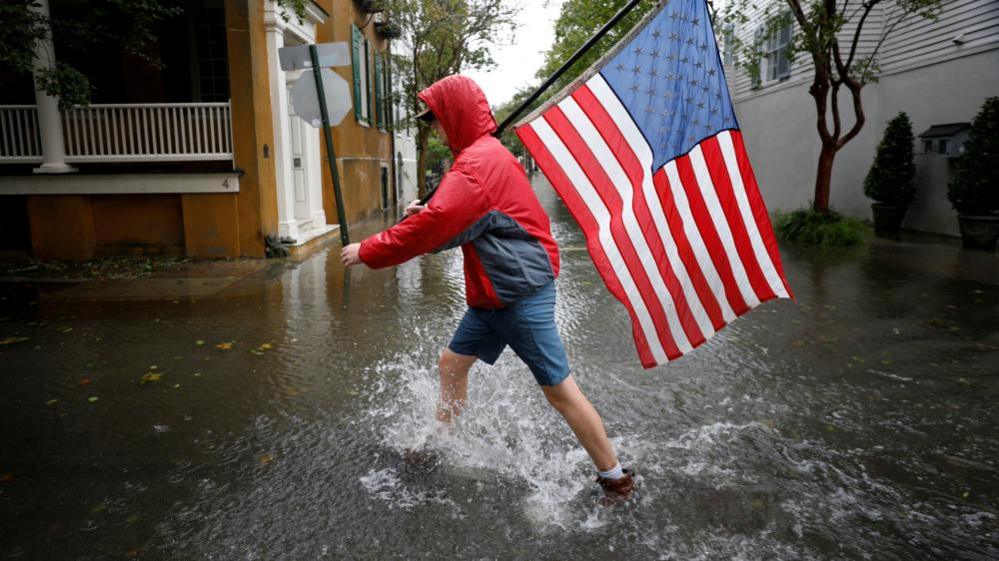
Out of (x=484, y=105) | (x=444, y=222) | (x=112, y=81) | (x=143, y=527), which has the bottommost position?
(x=143, y=527)

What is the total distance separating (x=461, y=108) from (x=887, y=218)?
45.6ft

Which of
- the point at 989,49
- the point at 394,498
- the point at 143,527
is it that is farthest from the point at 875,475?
the point at 989,49

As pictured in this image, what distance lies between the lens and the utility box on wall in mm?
12531

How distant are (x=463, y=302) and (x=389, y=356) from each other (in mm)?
Result: 2019

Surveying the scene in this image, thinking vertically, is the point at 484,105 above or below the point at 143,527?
above

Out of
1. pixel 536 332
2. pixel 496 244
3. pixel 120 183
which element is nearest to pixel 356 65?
pixel 120 183

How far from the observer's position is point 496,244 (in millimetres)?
2896

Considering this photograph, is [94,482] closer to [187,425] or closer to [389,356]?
[187,425]

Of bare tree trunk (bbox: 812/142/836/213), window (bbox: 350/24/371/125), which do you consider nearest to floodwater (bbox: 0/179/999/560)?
bare tree trunk (bbox: 812/142/836/213)

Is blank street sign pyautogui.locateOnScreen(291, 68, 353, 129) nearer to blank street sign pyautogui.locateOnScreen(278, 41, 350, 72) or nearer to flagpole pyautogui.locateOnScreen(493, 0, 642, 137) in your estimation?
blank street sign pyautogui.locateOnScreen(278, 41, 350, 72)

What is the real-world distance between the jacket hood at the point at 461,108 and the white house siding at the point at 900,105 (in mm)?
12844

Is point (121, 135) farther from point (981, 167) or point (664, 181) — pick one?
point (981, 167)

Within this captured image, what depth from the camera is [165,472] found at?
3359mm

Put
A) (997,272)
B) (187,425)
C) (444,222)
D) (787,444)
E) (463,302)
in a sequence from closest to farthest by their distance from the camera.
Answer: (444,222) < (787,444) < (187,425) < (463,302) < (997,272)
